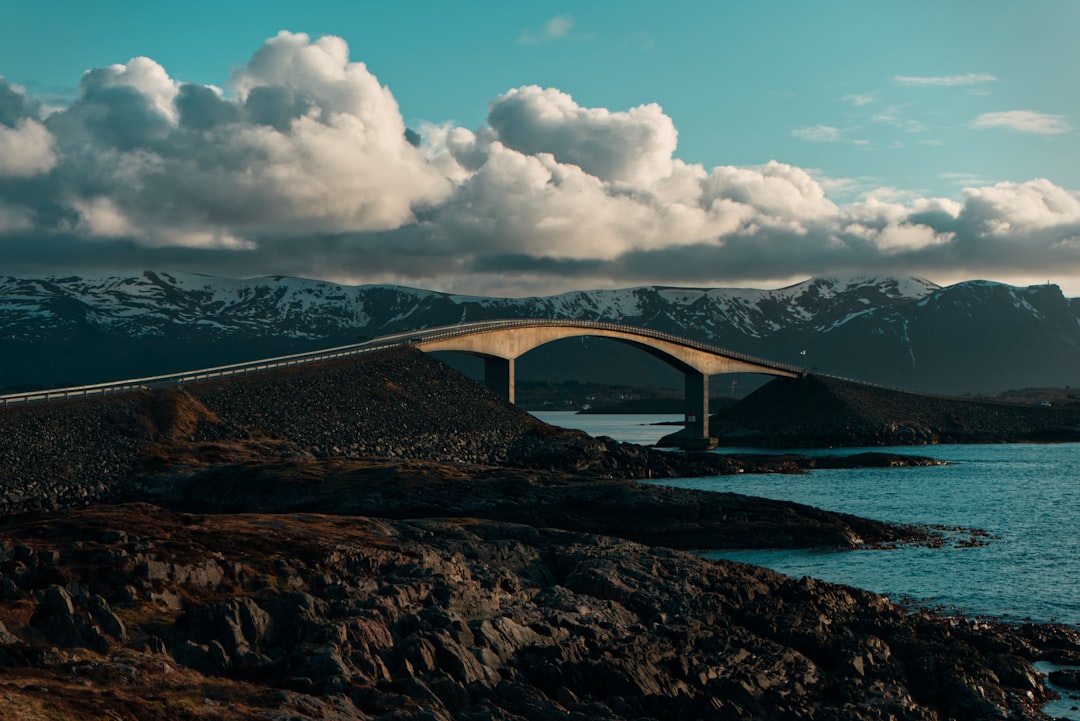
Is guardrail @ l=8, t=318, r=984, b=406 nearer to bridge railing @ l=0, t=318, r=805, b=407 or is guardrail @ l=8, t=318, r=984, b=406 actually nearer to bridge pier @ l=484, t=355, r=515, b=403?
bridge railing @ l=0, t=318, r=805, b=407

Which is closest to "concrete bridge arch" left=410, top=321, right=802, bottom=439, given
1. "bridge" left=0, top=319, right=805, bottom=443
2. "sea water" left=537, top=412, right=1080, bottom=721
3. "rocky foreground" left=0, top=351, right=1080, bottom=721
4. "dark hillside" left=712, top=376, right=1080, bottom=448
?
"bridge" left=0, top=319, right=805, bottom=443

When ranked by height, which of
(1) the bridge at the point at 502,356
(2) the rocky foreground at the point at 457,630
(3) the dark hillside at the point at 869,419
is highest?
(1) the bridge at the point at 502,356

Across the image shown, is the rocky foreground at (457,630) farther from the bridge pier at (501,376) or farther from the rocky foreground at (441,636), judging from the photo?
the bridge pier at (501,376)

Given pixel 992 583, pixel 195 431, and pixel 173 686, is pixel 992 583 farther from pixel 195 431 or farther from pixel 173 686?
pixel 195 431

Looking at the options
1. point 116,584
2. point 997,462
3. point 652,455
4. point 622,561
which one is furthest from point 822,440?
point 116,584

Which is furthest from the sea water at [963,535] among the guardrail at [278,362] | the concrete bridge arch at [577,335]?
the guardrail at [278,362]

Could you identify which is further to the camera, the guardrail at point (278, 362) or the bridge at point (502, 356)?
the bridge at point (502, 356)

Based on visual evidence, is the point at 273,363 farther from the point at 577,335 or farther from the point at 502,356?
the point at 577,335

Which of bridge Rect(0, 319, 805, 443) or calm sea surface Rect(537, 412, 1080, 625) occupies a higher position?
bridge Rect(0, 319, 805, 443)
